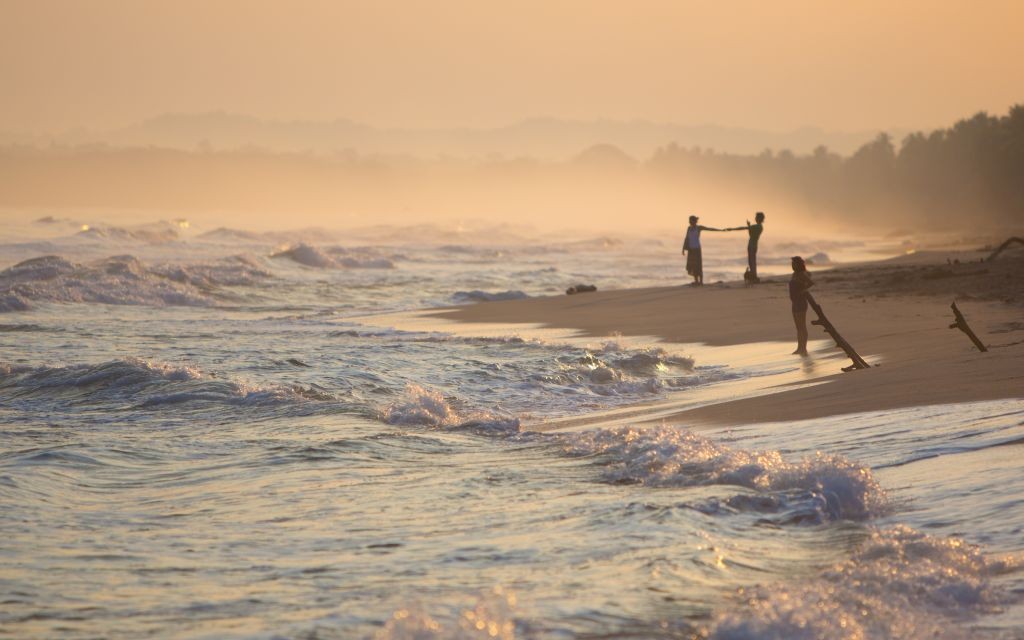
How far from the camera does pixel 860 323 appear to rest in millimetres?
16344

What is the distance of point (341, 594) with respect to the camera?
5.40 meters

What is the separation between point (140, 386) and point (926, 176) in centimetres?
10226

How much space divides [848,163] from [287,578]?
149 m

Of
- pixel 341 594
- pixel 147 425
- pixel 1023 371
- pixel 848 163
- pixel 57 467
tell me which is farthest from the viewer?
pixel 848 163

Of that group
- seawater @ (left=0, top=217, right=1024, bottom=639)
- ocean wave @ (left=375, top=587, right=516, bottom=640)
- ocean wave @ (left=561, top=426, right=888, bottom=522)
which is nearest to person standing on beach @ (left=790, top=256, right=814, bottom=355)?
seawater @ (left=0, top=217, right=1024, bottom=639)

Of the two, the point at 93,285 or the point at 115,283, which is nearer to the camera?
the point at 93,285

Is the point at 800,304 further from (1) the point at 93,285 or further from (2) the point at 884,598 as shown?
(1) the point at 93,285

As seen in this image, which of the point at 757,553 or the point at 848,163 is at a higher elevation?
the point at 848,163

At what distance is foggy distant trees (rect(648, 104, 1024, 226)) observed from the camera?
76125 mm

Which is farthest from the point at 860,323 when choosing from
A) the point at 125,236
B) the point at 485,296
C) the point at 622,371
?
the point at 125,236

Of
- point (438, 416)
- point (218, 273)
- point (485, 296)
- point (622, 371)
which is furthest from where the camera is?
point (218, 273)

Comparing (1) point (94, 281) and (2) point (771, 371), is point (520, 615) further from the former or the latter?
(1) point (94, 281)

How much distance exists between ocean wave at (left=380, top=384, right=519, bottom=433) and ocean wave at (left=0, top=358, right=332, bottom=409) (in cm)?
128

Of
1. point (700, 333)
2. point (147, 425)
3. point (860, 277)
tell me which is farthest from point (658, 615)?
point (860, 277)
